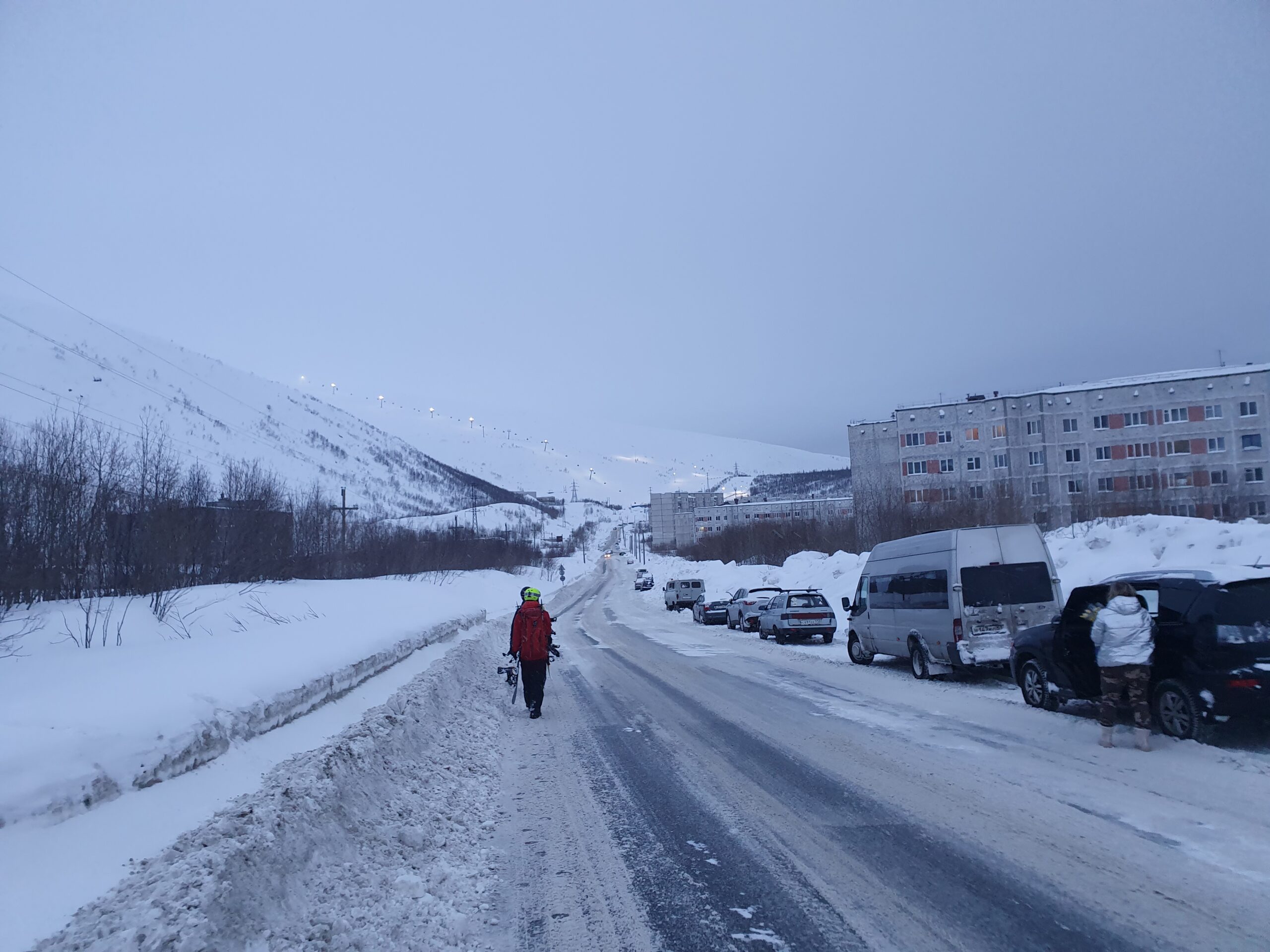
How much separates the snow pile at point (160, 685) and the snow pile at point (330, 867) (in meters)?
0.79

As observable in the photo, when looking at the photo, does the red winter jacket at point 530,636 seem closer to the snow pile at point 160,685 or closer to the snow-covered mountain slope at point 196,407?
the snow pile at point 160,685

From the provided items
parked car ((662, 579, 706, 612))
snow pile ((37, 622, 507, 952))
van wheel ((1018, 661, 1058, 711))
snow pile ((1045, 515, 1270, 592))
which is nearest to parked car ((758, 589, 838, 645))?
snow pile ((1045, 515, 1270, 592))

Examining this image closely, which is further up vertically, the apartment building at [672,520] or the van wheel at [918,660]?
the apartment building at [672,520]

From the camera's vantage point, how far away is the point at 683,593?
146 feet

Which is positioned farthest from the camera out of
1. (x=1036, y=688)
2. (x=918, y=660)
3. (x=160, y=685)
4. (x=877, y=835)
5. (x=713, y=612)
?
(x=713, y=612)

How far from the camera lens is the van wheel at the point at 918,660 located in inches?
584

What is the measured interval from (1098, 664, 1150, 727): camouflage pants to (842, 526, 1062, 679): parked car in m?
5.09

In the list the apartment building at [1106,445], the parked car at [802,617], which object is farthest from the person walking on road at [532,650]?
the apartment building at [1106,445]

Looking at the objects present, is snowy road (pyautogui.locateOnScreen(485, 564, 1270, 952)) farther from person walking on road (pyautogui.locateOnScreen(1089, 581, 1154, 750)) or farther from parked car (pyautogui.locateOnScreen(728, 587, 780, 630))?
parked car (pyautogui.locateOnScreen(728, 587, 780, 630))

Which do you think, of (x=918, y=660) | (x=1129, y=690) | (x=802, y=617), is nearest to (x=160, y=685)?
(x=1129, y=690)

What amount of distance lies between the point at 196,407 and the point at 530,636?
123126mm

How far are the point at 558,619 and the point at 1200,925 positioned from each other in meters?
36.0

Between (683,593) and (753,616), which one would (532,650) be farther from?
(683,593)

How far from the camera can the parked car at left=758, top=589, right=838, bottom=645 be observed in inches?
947
